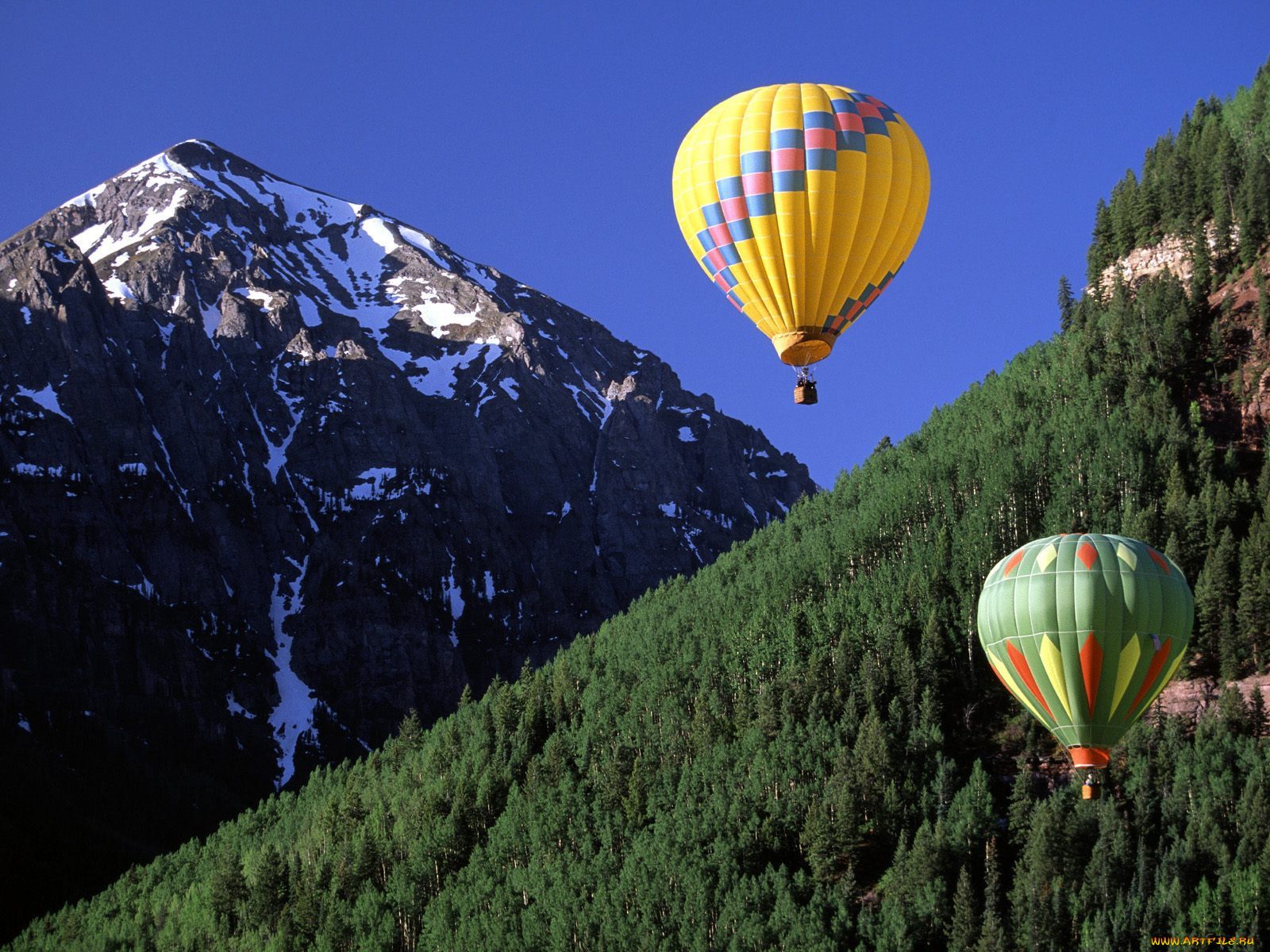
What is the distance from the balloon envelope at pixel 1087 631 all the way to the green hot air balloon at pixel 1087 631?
1.5 inches

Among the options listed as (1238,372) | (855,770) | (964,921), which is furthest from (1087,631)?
(1238,372)

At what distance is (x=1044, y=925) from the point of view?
10906cm

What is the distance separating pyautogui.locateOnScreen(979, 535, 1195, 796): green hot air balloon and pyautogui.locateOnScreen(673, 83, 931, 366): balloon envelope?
1861cm

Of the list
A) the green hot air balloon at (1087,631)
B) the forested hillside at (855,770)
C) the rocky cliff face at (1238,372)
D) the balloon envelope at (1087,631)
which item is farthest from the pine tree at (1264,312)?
the balloon envelope at (1087,631)

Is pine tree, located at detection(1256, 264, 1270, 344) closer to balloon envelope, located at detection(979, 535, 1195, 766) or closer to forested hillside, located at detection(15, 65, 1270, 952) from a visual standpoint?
forested hillside, located at detection(15, 65, 1270, 952)

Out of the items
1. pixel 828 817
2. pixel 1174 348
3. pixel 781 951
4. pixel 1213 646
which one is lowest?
pixel 781 951

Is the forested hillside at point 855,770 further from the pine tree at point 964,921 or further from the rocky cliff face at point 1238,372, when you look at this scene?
the rocky cliff face at point 1238,372

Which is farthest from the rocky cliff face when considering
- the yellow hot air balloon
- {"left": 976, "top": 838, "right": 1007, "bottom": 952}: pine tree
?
the yellow hot air balloon

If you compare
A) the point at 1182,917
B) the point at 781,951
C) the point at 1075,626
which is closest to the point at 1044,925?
the point at 1182,917

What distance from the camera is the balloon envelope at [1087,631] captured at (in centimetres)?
7462

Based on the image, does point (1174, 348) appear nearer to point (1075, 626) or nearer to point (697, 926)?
point (697, 926)

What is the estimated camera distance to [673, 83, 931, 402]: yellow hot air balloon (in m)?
68.4

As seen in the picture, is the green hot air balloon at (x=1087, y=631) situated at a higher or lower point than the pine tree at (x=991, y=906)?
higher

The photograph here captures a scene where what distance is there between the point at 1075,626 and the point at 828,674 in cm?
7025
